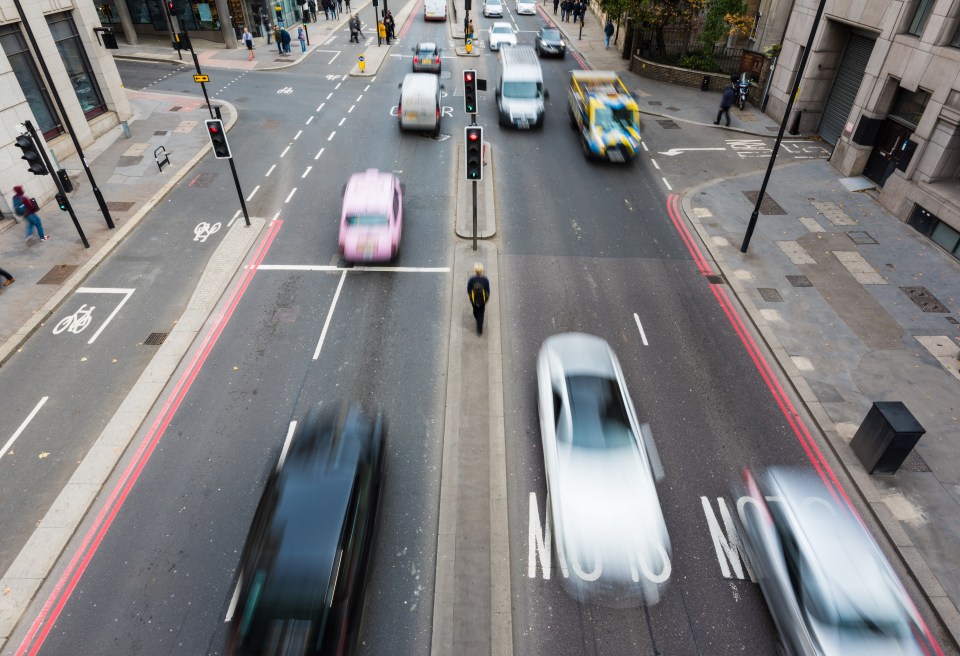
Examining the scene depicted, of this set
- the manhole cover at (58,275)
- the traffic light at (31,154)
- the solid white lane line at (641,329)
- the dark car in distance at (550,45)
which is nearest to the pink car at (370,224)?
the solid white lane line at (641,329)

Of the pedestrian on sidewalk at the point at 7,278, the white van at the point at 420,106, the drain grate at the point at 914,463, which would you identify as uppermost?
the white van at the point at 420,106

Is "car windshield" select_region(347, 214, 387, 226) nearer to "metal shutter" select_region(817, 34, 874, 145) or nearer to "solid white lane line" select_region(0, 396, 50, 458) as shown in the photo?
"solid white lane line" select_region(0, 396, 50, 458)

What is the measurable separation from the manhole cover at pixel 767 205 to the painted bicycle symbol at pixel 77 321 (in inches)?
798

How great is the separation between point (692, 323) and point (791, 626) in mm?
7588

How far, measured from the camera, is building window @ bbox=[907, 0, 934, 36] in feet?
57.5

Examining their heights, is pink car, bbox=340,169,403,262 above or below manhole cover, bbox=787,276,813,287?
above

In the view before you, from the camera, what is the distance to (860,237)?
1677 cm

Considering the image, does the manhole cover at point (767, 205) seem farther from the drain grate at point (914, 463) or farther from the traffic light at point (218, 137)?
the traffic light at point (218, 137)

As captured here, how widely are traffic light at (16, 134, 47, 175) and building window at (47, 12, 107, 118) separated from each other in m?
10.5

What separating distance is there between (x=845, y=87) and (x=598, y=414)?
2232 centimetres

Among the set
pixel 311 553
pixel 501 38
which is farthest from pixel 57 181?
pixel 501 38

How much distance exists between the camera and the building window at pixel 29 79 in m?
18.3

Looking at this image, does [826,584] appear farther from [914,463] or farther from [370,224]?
[370,224]

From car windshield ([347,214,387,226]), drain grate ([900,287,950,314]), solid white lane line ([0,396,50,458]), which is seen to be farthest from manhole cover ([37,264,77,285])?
drain grate ([900,287,950,314])
